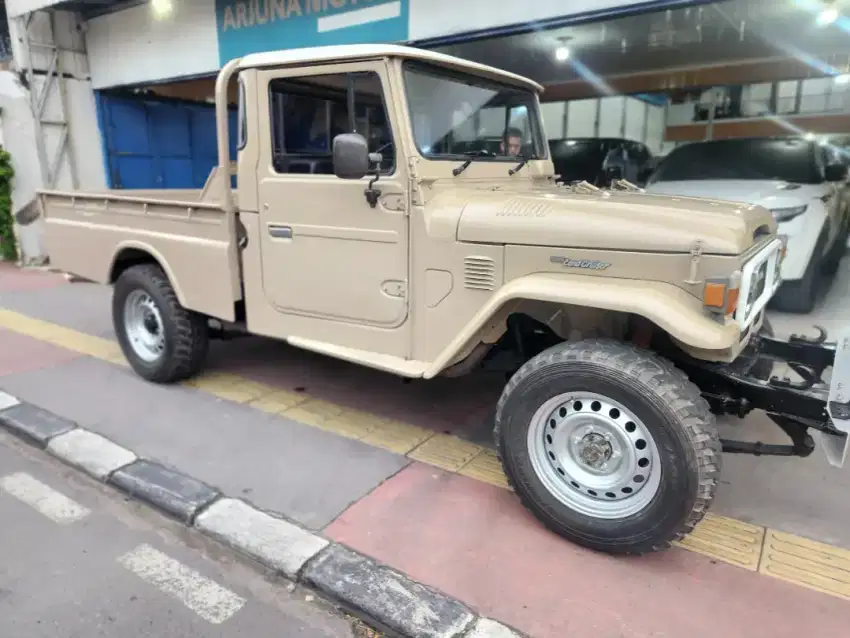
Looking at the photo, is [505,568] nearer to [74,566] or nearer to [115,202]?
[74,566]

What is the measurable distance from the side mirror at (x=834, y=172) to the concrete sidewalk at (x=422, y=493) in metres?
4.53

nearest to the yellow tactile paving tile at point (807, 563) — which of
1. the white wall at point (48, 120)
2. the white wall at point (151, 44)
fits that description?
the white wall at point (151, 44)

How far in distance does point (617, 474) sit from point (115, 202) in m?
3.98

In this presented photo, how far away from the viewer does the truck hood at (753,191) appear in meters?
5.91

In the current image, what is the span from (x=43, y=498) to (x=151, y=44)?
776cm

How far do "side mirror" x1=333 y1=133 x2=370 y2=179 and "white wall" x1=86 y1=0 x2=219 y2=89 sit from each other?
6.36m

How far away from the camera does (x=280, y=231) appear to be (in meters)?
3.69

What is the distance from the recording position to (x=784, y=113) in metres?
19.2

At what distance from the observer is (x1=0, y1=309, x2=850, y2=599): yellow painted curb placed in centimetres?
270

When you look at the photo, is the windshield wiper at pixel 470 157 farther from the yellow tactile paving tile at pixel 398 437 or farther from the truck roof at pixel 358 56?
the yellow tactile paving tile at pixel 398 437

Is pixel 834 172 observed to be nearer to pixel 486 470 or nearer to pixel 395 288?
pixel 486 470

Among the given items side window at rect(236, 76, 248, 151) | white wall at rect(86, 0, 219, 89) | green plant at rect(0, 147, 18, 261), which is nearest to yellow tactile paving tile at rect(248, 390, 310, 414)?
side window at rect(236, 76, 248, 151)

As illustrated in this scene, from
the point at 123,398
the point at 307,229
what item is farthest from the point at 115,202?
the point at 307,229

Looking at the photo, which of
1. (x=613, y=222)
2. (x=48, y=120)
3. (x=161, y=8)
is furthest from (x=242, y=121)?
(x=48, y=120)
